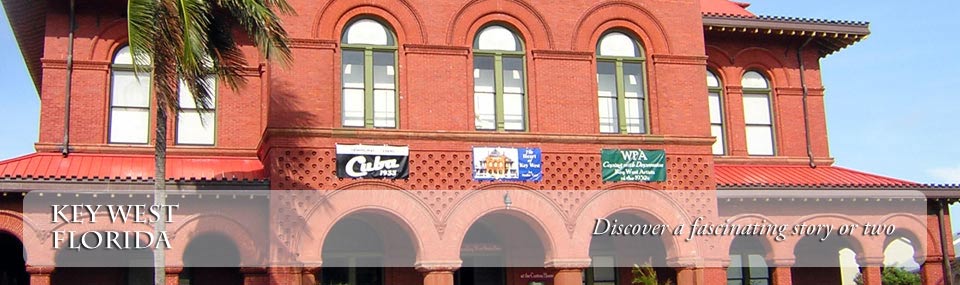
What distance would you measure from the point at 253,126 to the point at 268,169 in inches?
124

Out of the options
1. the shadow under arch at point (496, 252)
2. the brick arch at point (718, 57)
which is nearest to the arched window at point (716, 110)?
the brick arch at point (718, 57)

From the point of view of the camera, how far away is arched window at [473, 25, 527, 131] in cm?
2167

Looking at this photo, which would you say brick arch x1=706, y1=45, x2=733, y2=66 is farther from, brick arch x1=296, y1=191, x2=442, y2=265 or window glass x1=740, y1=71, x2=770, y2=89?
brick arch x1=296, y1=191, x2=442, y2=265

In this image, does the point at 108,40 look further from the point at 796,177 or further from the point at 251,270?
the point at 796,177

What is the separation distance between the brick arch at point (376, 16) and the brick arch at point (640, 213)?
489cm

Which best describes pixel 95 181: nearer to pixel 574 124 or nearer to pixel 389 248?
pixel 389 248

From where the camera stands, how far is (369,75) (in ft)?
69.6

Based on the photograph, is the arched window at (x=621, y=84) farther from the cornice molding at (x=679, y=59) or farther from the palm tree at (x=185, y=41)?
the palm tree at (x=185, y=41)

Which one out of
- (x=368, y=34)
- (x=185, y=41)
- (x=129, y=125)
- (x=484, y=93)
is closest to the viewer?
(x=185, y=41)

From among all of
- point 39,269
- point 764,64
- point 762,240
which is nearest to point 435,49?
point 39,269

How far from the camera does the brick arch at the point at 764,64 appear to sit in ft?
86.5

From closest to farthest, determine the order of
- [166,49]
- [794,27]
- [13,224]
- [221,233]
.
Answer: [166,49] < [13,224] < [221,233] < [794,27]

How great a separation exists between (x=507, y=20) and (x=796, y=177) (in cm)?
795

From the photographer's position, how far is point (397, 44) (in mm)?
21438
